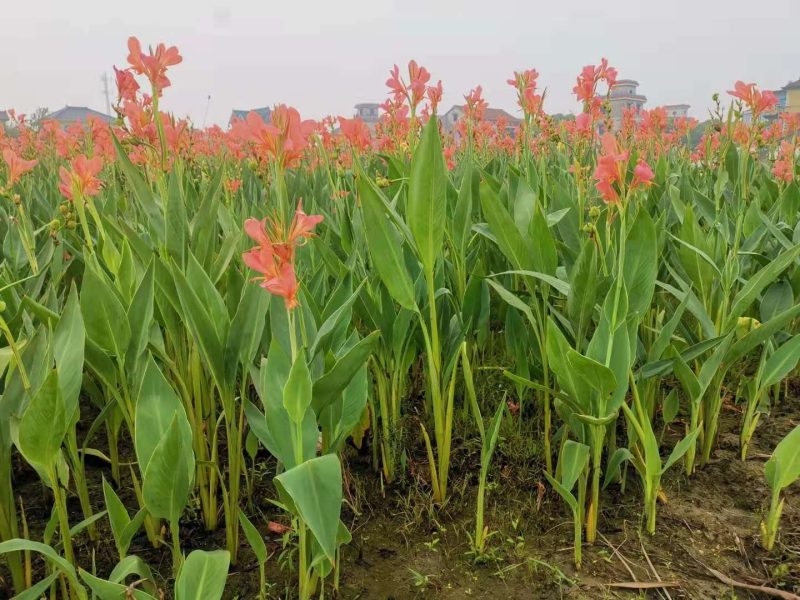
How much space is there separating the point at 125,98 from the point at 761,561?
1730 mm

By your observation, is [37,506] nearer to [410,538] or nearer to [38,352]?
[38,352]

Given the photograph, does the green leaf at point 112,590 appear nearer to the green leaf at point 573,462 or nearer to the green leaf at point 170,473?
the green leaf at point 170,473

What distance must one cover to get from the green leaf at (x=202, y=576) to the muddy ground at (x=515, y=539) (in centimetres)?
32

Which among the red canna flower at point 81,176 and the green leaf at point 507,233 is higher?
the red canna flower at point 81,176

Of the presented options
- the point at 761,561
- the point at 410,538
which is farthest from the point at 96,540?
the point at 761,561

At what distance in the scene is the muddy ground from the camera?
46.8 inches

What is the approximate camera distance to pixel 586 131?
2025 millimetres

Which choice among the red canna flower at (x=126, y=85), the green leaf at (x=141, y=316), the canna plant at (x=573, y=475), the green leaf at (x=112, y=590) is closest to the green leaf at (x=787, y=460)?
the canna plant at (x=573, y=475)

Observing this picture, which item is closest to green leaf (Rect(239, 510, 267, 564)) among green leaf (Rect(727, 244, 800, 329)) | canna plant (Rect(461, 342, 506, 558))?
canna plant (Rect(461, 342, 506, 558))

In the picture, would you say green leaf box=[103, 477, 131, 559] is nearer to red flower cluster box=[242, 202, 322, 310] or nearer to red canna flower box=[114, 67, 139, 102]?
red flower cluster box=[242, 202, 322, 310]

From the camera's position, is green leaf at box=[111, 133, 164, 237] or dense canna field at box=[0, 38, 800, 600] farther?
green leaf at box=[111, 133, 164, 237]

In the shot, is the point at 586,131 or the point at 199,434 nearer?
the point at 199,434

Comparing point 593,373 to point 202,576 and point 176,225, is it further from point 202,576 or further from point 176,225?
point 176,225

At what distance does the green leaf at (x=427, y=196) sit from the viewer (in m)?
1.21
